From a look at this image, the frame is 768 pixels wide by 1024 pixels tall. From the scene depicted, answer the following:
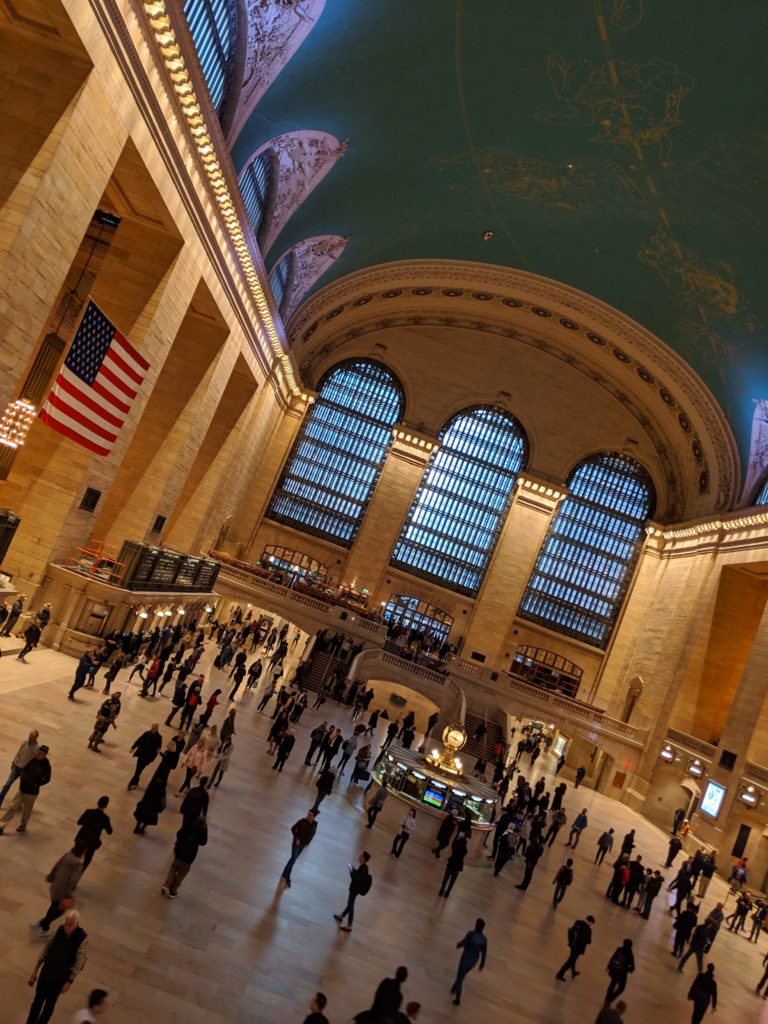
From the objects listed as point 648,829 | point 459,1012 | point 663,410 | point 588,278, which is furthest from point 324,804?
point 663,410

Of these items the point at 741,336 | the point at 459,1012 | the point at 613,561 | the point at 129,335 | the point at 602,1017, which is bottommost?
the point at 459,1012

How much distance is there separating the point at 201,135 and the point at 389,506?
72.6 feet

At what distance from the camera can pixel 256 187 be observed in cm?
2130

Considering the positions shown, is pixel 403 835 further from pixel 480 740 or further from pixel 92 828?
pixel 480 740

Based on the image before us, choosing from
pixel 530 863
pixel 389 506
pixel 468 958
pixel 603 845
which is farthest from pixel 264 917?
pixel 389 506

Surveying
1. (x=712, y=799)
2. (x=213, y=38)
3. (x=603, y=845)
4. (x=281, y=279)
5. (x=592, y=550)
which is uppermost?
(x=281, y=279)

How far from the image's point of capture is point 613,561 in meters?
37.2

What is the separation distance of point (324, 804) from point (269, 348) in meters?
17.8

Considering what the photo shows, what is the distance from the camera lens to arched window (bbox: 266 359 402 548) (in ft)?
123

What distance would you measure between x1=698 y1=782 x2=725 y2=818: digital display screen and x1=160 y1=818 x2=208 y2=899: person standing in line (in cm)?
1916

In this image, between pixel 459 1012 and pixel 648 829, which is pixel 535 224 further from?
pixel 459 1012

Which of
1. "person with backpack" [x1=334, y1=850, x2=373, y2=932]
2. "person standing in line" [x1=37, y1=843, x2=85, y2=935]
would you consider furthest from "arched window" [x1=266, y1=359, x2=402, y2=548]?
"person standing in line" [x1=37, y1=843, x2=85, y2=935]

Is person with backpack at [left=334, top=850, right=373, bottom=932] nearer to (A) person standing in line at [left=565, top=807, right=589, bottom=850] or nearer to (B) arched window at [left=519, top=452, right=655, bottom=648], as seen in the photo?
(A) person standing in line at [left=565, top=807, right=589, bottom=850]

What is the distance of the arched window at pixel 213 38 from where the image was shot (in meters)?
14.5
